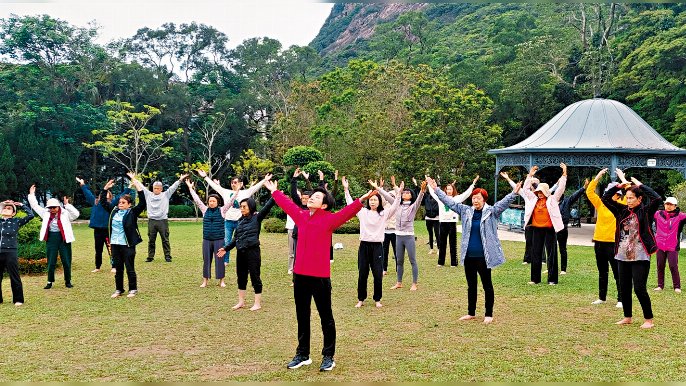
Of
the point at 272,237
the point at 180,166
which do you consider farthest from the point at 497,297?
the point at 180,166

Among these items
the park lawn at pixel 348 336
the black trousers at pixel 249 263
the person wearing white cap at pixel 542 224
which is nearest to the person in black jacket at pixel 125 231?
the park lawn at pixel 348 336

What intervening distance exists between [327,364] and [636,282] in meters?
3.81

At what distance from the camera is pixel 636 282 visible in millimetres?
7094

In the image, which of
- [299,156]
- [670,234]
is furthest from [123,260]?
[299,156]

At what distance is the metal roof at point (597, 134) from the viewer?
67.6 feet

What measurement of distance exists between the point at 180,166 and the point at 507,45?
80.4ft

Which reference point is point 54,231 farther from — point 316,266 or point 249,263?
point 316,266

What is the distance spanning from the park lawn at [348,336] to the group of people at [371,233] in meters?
0.35

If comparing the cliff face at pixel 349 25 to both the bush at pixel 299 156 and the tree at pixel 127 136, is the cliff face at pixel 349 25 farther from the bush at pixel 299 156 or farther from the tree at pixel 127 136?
the bush at pixel 299 156

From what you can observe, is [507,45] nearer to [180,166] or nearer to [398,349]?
[180,166]

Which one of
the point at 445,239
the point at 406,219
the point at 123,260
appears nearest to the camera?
the point at 123,260

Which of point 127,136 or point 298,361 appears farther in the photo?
point 127,136

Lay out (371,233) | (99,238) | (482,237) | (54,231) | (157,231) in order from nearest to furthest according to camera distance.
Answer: (482,237)
(371,233)
(54,231)
(99,238)
(157,231)

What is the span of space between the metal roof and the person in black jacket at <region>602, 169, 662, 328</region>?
45.8ft
